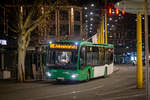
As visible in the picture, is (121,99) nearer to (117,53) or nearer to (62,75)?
(62,75)

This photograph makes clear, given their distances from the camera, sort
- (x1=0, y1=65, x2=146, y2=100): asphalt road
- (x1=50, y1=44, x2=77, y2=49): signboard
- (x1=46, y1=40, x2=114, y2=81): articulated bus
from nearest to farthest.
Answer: (x1=0, y1=65, x2=146, y2=100): asphalt road < (x1=46, y1=40, x2=114, y2=81): articulated bus < (x1=50, y1=44, x2=77, y2=49): signboard

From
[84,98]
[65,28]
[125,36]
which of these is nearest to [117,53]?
[125,36]

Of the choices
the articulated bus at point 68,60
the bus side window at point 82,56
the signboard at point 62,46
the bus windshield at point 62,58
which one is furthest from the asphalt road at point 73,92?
the signboard at point 62,46

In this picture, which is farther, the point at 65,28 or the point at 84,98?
the point at 65,28

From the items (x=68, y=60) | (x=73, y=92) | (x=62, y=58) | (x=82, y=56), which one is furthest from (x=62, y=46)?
(x=73, y=92)

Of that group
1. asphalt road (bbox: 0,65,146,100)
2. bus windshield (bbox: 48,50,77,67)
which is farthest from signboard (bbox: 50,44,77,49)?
asphalt road (bbox: 0,65,146,100)

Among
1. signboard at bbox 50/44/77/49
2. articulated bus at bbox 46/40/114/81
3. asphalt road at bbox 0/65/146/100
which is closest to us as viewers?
asphalt road at bbox 0/65/146/100

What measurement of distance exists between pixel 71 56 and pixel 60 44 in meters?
1.30

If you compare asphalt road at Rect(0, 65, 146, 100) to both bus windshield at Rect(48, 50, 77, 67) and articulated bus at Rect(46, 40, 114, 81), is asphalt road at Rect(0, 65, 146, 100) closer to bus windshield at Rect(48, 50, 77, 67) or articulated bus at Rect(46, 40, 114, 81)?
articulated bus at Rect(46, 40, 114, 81)

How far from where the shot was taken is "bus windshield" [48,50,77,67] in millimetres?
19422

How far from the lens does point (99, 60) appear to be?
23.7 meters

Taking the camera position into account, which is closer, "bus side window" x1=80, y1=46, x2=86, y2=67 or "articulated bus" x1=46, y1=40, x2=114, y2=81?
"articulated bus" x1=46, y1=40, x2=114, y2=81

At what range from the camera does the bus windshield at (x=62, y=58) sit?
19.4 m

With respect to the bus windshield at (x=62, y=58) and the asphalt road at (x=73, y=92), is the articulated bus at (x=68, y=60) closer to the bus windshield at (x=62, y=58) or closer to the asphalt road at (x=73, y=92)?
the bus windshield at (x=62, y=58)
